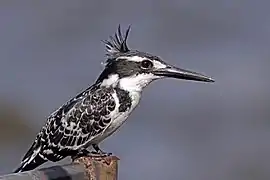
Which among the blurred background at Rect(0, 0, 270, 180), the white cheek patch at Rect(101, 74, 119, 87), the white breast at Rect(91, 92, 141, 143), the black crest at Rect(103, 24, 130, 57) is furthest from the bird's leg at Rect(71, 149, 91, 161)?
the blurred background at Rect(0, 0, 270, 180)

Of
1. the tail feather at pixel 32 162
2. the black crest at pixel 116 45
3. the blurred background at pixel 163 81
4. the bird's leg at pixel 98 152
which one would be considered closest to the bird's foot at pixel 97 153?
the bird's leg at pixel 98 152

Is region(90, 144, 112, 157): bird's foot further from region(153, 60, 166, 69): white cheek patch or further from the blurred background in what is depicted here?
the blurred background

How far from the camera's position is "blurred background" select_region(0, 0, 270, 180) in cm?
966

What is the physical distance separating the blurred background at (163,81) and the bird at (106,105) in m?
3.64

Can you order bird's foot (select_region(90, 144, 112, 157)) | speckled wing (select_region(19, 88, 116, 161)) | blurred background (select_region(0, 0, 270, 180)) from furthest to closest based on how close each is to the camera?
blurred background (select_region(0, 0, 270, 180)) → speckled wing (select_region(19, 88, 116, 161)) → bird's foot (select_region(90, 144, 112, 157))

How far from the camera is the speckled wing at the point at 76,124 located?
529 cm

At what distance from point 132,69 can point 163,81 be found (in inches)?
260

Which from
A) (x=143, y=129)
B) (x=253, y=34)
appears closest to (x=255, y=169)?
(x=143, y=129)

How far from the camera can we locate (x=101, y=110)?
530cm

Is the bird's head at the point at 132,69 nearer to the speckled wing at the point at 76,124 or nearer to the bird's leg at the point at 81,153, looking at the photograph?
the speckled wing at the point at 76,124

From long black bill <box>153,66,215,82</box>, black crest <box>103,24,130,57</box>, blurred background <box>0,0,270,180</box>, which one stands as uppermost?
black crest <box>103,24,130,57</box>

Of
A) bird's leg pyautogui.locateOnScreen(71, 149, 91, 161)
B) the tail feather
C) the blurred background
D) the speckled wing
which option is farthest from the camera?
the blurred background

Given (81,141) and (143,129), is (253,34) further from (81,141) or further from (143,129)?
(81,141)

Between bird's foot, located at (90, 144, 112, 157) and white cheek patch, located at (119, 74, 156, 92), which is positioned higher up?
white cheek patch, located at (119, 74, 156, 92)
